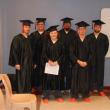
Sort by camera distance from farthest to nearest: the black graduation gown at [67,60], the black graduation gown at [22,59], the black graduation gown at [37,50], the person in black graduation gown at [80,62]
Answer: the black graduation gown at [37,50] < the black graduation gown at [67,60] < the person in black graduation gown at [80,62] < the black graduation gown at [22,59]

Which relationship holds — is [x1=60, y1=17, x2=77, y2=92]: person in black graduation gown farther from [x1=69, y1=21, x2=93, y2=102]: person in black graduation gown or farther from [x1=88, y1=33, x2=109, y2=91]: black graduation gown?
[x1=88, y1=33, x2=109, y2=91]: black graduation gown

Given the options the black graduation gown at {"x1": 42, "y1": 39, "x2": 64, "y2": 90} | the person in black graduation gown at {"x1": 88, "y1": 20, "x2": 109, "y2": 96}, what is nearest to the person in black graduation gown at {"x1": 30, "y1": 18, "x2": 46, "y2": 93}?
the black graduation gown at {"x1": 42, "y1": 39, "x2": 64, "y2": 90}

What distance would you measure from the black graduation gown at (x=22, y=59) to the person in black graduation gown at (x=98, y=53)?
4.27 feet

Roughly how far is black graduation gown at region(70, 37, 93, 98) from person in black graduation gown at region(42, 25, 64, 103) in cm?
25

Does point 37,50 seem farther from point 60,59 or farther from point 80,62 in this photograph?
point 80,62

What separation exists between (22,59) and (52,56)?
0.57 metres

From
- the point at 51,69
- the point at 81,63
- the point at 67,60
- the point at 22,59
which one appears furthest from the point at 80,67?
the point at 22,59

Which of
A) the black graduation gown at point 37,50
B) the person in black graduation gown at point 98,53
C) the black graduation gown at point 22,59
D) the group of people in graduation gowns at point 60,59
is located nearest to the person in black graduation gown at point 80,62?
the group of people in graduation gowns at point 60,59

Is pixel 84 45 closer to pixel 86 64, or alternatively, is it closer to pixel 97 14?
pixel 86 64

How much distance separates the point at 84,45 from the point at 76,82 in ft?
2.42

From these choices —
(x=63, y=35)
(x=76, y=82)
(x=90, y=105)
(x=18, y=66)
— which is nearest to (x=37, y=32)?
(x=63, y=35)

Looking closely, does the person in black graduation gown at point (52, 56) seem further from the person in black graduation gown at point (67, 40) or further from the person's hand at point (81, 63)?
the person's hand at point (81, 63)

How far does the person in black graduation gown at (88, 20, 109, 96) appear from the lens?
5.88 meters

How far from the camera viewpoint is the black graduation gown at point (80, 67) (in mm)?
5512
